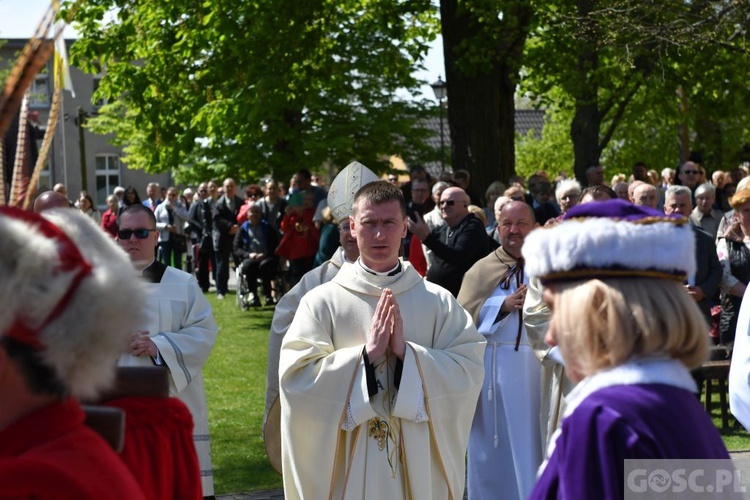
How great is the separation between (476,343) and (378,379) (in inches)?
23.1

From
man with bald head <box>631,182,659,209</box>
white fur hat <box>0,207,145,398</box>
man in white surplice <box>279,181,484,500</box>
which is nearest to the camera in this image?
white fur hat <box>0,207,145,398</box>

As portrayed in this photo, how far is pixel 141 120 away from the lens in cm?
1923

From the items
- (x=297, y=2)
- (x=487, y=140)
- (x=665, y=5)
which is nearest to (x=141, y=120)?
(x=297, y=2)

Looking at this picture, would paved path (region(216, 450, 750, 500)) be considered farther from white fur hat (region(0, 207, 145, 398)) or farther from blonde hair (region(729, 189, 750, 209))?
white fur hat (region(0, 207, 145, 398))

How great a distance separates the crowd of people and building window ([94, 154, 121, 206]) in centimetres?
4788

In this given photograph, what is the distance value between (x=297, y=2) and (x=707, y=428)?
48.8 feet

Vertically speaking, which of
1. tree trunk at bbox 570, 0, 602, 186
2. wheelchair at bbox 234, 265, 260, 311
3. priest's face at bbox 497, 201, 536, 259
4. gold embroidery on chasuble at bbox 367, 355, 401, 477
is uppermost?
tree trunk at bbox 570, 0, 602, 186

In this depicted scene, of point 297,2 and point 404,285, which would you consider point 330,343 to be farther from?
point 297,2

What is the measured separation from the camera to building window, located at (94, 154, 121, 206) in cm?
5638

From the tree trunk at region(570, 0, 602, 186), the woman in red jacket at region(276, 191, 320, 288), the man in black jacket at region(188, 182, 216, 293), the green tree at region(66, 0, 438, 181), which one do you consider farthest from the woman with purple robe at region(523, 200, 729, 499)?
the man in black jacket at region(188, 182, 216, 293)

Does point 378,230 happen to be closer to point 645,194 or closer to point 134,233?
point 134,233

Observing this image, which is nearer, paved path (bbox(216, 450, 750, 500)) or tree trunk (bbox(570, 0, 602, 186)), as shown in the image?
paved path (bbox(216, 450, 750, 500))

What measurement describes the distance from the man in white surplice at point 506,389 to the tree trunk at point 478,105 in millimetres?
→ 9910

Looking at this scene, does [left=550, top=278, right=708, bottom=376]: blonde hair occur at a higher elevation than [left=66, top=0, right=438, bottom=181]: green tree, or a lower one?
lower
